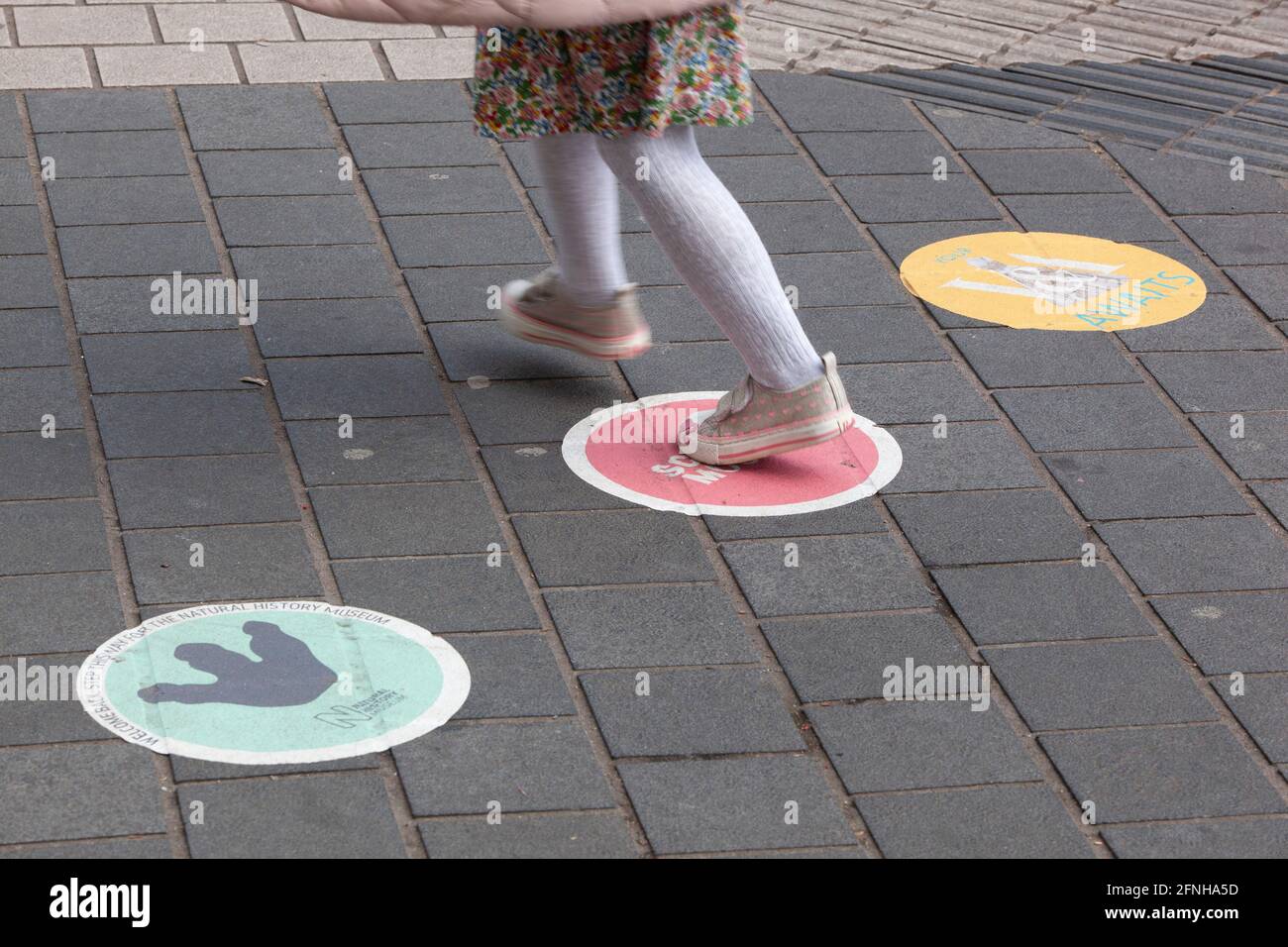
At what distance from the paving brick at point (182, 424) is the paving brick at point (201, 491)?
4 cm

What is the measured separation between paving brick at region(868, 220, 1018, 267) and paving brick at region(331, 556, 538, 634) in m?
1.83

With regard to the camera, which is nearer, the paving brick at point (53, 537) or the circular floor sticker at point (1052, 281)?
the paving brick at point (53, 537)

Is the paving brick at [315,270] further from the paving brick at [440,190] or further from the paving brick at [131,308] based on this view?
the paving brick at [440,190]

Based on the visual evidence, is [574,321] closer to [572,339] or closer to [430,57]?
[572,339]

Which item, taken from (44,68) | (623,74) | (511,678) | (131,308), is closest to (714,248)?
(623,74)

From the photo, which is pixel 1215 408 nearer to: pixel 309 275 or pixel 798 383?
pixel 798 383

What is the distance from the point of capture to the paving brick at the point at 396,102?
5.39 m

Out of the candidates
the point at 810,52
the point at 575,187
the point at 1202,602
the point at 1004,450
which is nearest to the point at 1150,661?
the point at 1202,602

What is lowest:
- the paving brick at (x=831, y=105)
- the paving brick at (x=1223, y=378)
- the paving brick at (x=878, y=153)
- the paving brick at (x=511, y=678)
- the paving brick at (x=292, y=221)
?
the paving brick at (x=511, y=678)

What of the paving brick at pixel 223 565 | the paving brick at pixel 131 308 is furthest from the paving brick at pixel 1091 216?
the paving brick at pixel 223 565

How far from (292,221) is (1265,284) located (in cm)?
247

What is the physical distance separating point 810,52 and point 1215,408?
8.20 feet

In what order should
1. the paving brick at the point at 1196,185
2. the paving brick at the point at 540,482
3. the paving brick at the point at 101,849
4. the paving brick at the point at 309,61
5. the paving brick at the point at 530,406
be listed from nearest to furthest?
the paving brick at the point at 101,849 → the paving brick at the point at 540,482 → the paving brick at the point at 530,406 → the paving brick at the point at 1196,185 → the paving brick at the point at 309,61

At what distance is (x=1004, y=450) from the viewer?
3828mm
